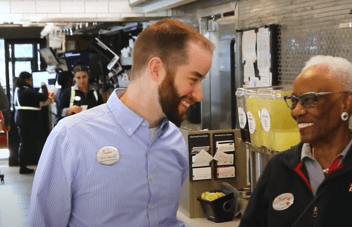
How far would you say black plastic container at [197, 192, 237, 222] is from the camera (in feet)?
13.7

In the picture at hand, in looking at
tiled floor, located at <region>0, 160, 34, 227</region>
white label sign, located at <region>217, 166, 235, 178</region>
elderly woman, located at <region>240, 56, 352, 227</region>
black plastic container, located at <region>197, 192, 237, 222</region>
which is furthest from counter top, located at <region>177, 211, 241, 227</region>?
tiled floor, located at <region>0, 160, 34, 227</region>

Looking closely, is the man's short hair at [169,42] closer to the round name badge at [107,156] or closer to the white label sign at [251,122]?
the round name badge at [107,156]

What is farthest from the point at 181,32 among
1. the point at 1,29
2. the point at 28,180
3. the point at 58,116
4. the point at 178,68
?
the point at 1,29

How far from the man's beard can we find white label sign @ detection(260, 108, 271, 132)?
1.23 meters

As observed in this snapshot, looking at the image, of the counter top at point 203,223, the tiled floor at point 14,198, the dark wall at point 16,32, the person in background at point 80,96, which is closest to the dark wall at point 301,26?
the counter top at point 203,223

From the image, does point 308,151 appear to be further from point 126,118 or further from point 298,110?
point 126,118

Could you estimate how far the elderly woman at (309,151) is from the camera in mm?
1980

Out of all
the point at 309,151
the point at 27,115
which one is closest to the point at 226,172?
the point at 309,151

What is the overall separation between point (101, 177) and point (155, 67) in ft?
1.16

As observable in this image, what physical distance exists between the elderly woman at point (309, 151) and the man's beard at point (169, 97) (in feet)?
1.58

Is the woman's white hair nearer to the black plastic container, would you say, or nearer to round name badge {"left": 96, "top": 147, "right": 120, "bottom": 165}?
round name badge {"left": 96, "top": 147, "right": 120, "bottom": 165}

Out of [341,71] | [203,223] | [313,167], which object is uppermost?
[341,71]

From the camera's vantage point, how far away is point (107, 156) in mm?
1769

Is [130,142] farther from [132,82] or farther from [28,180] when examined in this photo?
[28,180]
